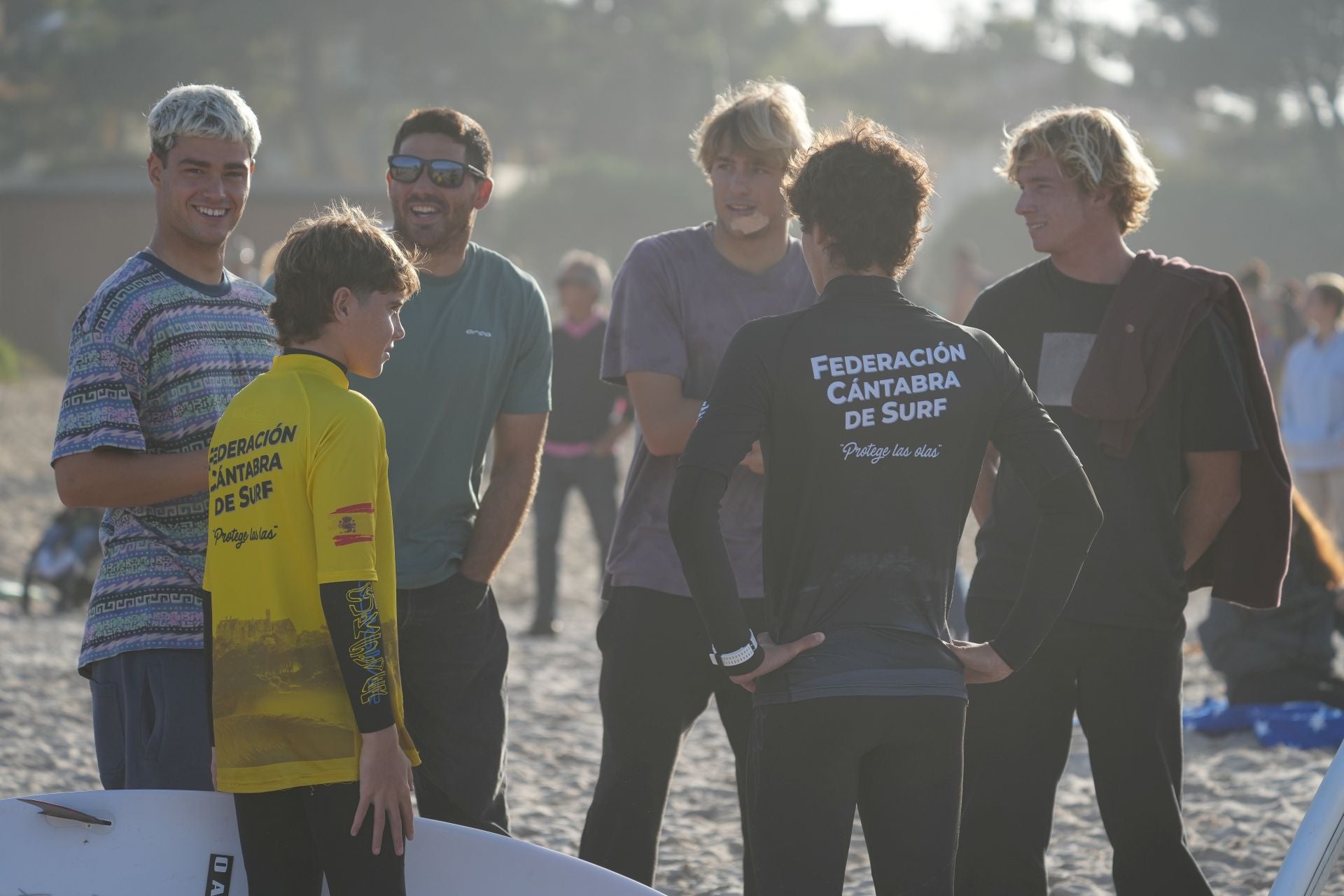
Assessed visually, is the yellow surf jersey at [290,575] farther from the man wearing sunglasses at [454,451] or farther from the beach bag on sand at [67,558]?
the beach bag on sand at [67,558]

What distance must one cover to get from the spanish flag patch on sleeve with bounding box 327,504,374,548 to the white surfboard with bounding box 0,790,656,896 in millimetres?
552

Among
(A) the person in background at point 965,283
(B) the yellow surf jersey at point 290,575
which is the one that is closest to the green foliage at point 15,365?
(A) the person in background at point 965,283

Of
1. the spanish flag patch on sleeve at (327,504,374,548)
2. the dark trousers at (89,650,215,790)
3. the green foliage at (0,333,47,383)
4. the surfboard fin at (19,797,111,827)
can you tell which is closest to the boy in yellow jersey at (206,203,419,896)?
the spanish flag patch on sleeve at (327,504,374,548)

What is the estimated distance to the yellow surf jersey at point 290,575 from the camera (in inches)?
104

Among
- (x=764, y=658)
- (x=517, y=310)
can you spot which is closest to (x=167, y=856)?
(x=764, y=658)

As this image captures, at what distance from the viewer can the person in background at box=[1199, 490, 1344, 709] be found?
266 inches

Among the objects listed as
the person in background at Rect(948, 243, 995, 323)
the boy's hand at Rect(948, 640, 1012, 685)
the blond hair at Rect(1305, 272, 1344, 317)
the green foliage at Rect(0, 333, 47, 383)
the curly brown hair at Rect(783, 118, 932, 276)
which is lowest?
the boy's hand at Rect(948, 640, 1012, 685)

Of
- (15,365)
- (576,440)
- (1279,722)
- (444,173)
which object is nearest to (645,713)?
(444,173)

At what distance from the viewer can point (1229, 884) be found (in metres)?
5.05

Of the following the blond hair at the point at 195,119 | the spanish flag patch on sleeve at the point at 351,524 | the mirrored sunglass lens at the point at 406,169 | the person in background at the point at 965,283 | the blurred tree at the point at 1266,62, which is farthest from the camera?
the blurred tree at the point at 1266,62

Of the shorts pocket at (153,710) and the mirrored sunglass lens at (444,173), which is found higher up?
the mirrored sunglass lens at (444,173)

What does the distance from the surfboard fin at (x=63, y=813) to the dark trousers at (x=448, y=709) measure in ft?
3.53

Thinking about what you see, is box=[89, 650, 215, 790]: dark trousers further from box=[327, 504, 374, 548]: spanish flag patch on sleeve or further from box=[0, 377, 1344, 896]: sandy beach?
box=[0, 377, 1344, 896]: sandy beach

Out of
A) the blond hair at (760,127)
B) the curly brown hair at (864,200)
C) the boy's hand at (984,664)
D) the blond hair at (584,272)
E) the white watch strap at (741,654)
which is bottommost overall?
the boy's hand at (984,664)
